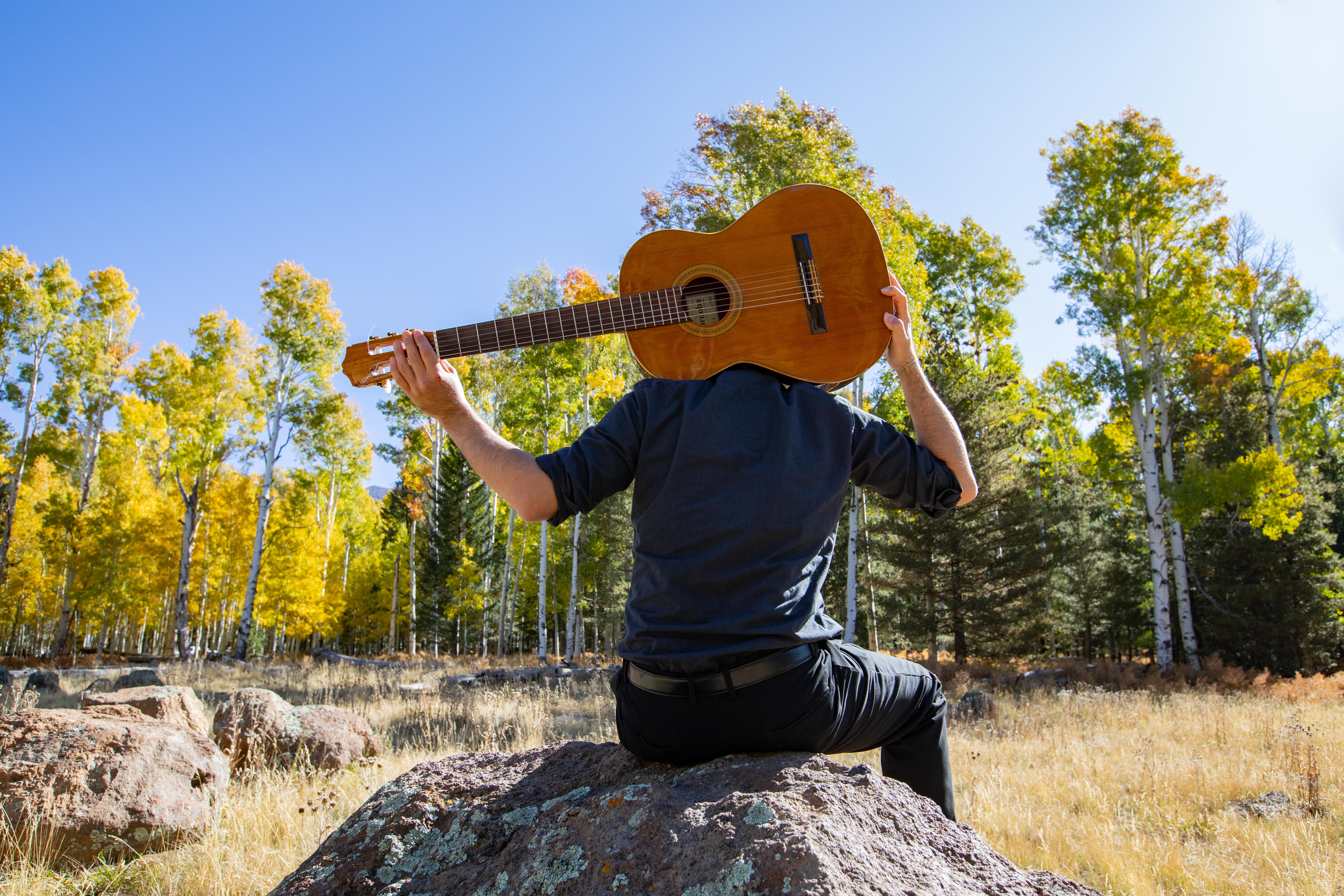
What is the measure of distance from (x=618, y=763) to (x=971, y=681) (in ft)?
46.7

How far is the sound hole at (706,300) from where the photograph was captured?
7.97ft

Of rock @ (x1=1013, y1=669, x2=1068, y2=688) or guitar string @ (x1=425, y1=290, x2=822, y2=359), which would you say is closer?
guitar string @ (x1=425, y1=290, x2=822, y2=359)

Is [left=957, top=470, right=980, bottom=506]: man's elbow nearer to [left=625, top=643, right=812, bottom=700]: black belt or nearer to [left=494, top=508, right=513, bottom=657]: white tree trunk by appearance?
[left=625, top=643, right=812, bottom=700]: black belt

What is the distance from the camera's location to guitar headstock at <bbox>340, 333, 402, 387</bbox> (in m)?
2.22

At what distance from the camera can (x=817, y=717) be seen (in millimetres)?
1772

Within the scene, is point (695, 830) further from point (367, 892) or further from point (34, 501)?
point (34, 501)

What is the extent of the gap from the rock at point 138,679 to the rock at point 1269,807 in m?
12.7

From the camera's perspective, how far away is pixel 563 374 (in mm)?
21531

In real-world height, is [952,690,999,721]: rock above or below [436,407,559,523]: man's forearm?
below

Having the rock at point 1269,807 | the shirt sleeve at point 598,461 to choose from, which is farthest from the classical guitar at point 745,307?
the rock at point 1269,807

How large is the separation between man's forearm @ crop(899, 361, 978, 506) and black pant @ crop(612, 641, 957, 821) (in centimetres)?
54

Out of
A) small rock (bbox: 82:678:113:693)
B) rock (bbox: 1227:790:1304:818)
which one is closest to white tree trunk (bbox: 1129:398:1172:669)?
rock (bbox: 1227:790:1304:818)

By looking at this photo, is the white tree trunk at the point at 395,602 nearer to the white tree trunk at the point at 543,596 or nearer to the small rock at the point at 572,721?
the white tree trunk at the point at 543,596

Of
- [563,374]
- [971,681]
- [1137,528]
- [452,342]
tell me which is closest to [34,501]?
[563,374]
